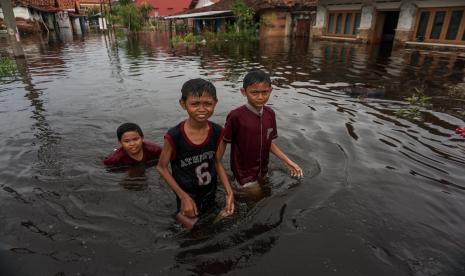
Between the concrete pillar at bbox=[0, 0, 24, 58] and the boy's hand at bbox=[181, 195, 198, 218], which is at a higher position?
the concrete pillar at bbox=[0, 0, 24, 58]

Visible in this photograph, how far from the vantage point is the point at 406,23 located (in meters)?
19.8

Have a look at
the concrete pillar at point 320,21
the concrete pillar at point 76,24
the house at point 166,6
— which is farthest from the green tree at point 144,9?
the concrete pillar at point 320,21

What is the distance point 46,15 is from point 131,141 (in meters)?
51.6

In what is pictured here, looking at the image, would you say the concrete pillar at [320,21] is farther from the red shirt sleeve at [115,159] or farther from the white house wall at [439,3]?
the red shirt sleeve at [115,159]

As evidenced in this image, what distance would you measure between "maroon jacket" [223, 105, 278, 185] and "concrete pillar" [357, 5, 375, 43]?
22.0m

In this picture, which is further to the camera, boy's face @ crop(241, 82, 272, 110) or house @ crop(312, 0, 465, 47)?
house @ crop(312, 0, 465, 47)

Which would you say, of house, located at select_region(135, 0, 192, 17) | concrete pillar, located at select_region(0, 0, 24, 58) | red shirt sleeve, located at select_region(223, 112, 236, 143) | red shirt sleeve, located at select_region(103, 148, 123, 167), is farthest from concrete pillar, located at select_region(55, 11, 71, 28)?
red shirt sleeve, located at select_region(223, 112, 236, 143)

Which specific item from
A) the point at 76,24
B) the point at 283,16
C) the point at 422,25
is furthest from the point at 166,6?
the point at 422,25

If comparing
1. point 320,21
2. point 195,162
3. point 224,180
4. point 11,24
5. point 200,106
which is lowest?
point 224,180

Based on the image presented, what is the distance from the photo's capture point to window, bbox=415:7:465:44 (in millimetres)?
17547

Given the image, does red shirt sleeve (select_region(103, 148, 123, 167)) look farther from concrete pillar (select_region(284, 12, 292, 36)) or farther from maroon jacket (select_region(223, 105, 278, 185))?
concrete pillar (select_region(284, 12, 292, 36))

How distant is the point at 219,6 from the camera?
3559cm

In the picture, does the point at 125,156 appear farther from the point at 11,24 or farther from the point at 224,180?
the point at 11,24

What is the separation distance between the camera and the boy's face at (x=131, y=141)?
180 inches
